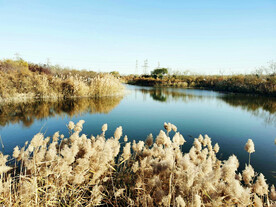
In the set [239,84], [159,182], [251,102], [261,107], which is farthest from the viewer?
[239,84]

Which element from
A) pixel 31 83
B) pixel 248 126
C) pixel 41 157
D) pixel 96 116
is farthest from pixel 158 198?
pixel 31 83

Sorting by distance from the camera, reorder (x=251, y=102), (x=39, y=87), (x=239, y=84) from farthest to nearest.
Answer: (x=239, y=84) < (x=251, y=102) < (x=39, y=87)

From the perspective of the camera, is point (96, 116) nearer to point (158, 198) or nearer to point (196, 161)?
point (196, 161)

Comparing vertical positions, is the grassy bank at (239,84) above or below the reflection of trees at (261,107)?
Answer: above

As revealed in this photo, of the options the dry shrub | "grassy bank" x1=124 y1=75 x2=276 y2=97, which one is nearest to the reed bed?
the dry shrub

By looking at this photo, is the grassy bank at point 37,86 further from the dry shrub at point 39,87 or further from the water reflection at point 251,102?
the water reflection at point 251,102

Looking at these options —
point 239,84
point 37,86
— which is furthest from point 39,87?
point 239,84

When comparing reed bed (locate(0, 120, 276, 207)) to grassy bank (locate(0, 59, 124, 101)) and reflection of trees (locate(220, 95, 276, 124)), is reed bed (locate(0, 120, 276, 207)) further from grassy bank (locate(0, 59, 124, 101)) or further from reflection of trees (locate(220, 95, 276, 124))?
grassy bank (locate(0, 59, 124, 101))

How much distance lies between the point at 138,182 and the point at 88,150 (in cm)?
87

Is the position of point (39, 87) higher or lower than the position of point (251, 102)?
higher

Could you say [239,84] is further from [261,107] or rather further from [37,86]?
[37,86]

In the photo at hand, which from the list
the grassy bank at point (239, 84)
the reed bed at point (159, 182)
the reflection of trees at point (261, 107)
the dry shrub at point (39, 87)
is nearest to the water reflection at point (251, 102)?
the reflection of trees at point (261, 107)

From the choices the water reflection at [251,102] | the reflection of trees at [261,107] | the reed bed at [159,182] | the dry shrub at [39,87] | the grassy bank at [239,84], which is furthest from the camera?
the grassy bank at [239,84]

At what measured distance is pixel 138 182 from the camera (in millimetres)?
1888
